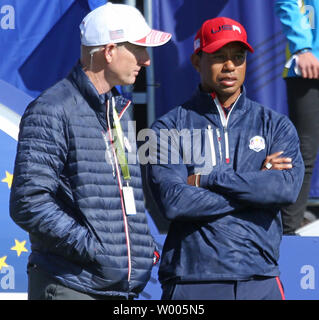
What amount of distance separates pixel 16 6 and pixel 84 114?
3.01m

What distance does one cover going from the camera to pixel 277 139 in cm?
371

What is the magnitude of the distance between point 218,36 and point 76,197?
45.4 inches

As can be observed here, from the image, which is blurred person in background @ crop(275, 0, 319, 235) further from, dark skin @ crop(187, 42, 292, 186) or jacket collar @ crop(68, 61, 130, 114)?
jacket collar @ crop(68, 61, 130, 114)

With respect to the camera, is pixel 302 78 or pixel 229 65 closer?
pixel 229 65

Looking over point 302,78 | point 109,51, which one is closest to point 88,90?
point 109,51

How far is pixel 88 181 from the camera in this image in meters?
3.14

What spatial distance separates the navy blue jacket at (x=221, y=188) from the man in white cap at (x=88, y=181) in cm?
23

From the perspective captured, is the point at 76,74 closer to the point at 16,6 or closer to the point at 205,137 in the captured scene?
the point at 205,137

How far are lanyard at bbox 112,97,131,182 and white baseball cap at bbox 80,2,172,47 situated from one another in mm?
267

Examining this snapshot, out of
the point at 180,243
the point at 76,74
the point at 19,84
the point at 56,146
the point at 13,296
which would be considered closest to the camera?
the point at 56,146

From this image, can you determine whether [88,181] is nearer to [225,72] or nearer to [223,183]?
[223,183]

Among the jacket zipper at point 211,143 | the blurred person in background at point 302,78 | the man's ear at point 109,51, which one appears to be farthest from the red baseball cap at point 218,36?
the blurred person in background at point 302,78

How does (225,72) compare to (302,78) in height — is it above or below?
below
